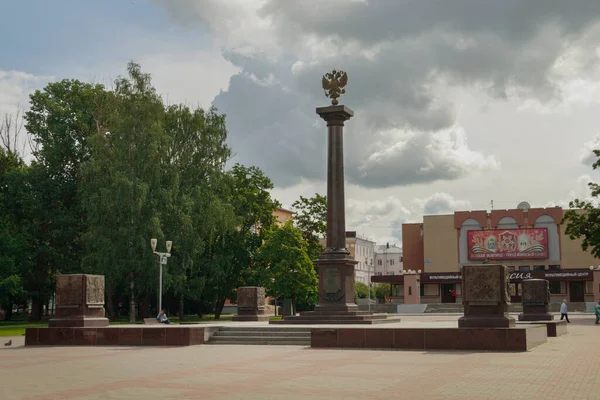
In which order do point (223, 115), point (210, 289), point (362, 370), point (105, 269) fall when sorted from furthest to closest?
point (210, 289), point (223, 115), point (105, 269), point (362, 370)

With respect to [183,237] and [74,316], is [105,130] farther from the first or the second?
[74,316]

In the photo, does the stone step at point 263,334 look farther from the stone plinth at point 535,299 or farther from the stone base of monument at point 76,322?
the stone plinth at point 535,299

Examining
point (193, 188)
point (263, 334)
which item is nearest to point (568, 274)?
point (193, 188)

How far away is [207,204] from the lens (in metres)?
47.0

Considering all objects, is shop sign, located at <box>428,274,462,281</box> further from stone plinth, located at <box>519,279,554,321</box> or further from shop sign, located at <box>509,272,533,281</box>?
stone plinth, located at <box>519,279,554,321</box>

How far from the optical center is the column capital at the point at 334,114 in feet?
90.1

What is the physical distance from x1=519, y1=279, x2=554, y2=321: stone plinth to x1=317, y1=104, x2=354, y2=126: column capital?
34.4 ft

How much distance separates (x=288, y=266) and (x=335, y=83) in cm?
2417

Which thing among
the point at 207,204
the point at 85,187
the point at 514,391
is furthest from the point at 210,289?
the point at 514,391

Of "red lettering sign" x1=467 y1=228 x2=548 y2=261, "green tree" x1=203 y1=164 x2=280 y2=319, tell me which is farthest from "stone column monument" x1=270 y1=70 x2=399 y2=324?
"red lettering sign" x1=467 y1=228 x2=548 y2=261

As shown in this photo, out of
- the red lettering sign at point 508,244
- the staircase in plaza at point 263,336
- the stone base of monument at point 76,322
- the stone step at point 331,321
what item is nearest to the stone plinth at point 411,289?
the red lettering sign at point 508,244

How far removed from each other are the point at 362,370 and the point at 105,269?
31.9 m

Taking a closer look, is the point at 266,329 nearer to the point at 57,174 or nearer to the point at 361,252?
the point at 57,174

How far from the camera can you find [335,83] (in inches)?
1141
